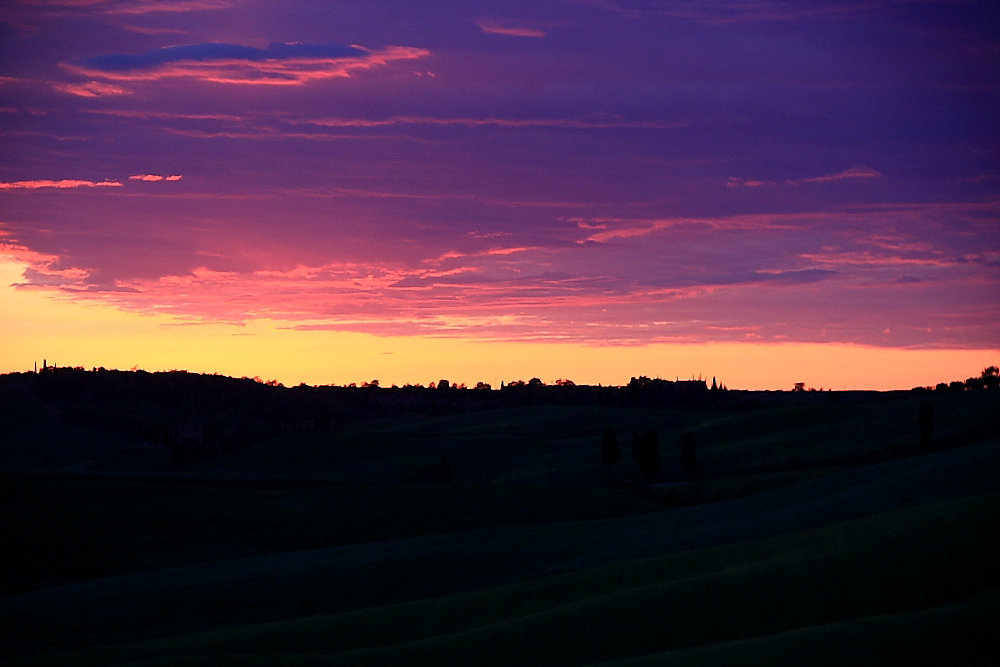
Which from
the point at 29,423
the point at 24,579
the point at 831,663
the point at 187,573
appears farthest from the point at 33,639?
the point at 29,423

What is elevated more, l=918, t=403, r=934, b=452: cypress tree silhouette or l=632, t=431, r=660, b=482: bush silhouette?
l=918, t=403, r=934, b=452: cypress tree silhouette

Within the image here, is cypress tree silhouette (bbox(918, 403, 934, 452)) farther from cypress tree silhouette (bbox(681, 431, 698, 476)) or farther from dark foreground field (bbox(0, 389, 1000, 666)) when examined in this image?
cypress tree silhouette (bbox(681, 431, 698, 476))

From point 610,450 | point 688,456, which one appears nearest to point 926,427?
point 688,456

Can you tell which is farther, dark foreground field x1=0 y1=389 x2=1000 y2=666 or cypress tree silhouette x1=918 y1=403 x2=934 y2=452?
cypress tree silhouette x1=918 y1=403 x2=934 y2=452

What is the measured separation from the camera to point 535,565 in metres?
33.5

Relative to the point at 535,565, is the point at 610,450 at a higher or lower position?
higher

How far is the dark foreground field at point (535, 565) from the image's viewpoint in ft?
58.6

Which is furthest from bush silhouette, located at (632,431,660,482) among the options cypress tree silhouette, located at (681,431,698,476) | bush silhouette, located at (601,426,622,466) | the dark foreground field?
bush silhouette, located at (601,426,622,466)

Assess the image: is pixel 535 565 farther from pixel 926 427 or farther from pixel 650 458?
pixel 650 458

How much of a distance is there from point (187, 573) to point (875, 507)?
24.2 m

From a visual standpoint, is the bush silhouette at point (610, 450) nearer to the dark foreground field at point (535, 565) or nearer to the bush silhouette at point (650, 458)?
the dark foreground field at point (535, 565)

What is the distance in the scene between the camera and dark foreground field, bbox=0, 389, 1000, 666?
1788 centimetres

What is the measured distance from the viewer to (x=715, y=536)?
1286 inches

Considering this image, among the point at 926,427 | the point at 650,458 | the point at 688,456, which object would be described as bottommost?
the point at 650,458
